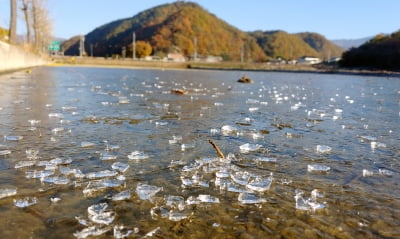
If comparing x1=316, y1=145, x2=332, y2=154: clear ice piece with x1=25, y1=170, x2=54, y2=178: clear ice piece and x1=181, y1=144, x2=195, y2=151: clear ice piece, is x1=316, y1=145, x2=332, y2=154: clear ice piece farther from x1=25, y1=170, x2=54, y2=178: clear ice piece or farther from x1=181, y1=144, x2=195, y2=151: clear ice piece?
x1=25, y1=170, x2=54, y2=178: clear ice piece

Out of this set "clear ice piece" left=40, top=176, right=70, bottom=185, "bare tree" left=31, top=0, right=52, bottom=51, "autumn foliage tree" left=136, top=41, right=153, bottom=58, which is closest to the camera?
"clear ice piece" left=40, top=176, right=70, bottom=185

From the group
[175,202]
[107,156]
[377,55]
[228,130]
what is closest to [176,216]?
[175,202]

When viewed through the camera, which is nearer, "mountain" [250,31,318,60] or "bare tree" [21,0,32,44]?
"bare tree" [21,0,32,44]

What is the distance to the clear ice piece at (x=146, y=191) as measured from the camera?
2.34m

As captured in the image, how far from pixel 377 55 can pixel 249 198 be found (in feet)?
264

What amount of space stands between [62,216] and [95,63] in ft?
254

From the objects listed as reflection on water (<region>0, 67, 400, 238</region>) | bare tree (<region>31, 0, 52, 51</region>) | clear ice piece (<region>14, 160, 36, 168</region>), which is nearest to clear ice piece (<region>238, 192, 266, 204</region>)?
reflection on water (<region>0, 67, 400, 238</region>)

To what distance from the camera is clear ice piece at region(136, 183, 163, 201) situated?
234 cm

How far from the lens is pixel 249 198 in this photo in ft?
7.76

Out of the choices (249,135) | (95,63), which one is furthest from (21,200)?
(95,63)

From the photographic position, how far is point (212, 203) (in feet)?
7.47

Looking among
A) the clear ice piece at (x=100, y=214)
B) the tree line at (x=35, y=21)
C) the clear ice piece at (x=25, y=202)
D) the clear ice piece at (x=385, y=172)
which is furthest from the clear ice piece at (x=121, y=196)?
the tree line at (x=35, y=21)

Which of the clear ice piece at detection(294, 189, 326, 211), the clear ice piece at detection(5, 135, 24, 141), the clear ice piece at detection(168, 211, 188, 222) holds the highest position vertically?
the clear ice piece at detection(5, 135, 24, 141)

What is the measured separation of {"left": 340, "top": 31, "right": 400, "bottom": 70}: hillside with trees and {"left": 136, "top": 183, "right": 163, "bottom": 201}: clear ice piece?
72.9 metres
